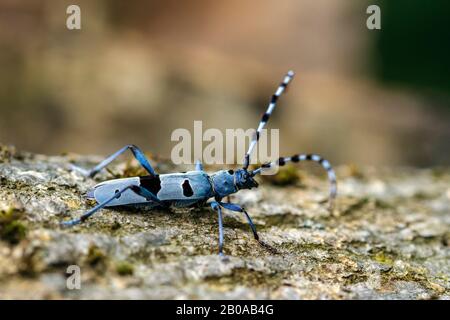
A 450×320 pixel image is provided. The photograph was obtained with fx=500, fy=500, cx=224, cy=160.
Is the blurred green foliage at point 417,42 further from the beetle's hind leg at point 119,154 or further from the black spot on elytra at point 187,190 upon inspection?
the black spot on elytra at point 187,190

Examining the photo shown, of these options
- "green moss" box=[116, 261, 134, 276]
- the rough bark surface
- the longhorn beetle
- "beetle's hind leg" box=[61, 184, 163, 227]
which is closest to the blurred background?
the rough bark surface

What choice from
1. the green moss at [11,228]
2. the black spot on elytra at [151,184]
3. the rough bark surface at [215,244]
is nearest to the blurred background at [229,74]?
the rough bark surface at [215,244]

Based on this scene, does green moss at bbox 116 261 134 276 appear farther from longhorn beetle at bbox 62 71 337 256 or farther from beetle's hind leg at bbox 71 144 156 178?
beetle's hind leg at bbox 71 144 156 178

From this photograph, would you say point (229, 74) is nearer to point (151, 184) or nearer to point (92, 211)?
point (151, 184)

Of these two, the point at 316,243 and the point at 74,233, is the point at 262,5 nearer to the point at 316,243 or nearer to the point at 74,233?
the point at 316,243

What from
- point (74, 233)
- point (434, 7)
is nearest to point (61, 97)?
point (74, 233)

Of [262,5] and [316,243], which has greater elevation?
[262,5]
